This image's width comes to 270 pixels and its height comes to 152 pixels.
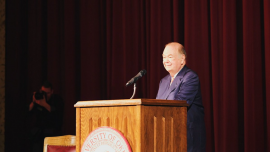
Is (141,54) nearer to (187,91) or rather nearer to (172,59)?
(172,59)

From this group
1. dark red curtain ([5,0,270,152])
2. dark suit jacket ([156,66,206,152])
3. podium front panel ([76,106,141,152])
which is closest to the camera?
podium front panel ([76,106,141,152])

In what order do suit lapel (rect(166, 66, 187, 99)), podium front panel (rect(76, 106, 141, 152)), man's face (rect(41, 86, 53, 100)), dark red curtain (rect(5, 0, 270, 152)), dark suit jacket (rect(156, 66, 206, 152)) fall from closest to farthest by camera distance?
1. podium front panel (rect(76, 106, 141, 152))
2. dark suit jacket (rect(156, 66, 206, 152))
3. suit lapel (rect(166, 66, 187, 99))
4. dark red curtain (rect(5, 0, 270, 152))
5. man's face (rect(41, 86, 53, 100))

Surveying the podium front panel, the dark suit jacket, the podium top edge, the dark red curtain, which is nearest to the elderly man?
the dark suit jacket

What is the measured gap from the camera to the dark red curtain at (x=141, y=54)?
3514 millimetres

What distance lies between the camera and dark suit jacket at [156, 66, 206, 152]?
2.38 metres

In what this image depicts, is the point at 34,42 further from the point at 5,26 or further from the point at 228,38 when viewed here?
the point at 228,38

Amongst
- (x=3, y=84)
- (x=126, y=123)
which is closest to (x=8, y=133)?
(x=3, y=84)

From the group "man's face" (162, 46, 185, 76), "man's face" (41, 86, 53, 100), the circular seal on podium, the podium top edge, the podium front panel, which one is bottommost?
the circular seal on podium

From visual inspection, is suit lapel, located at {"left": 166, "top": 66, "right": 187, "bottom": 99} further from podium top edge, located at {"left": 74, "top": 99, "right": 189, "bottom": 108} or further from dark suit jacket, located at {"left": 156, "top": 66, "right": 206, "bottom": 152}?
podium top edge, located at {"left": 74, "top": 99, "right": 189, "bottom": 108}

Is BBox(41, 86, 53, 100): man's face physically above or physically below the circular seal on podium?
above

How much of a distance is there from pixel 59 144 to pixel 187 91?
101cm

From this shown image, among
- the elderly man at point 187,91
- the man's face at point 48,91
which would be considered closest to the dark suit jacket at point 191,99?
the elderly man at point 187,91

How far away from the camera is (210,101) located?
383 centimetres

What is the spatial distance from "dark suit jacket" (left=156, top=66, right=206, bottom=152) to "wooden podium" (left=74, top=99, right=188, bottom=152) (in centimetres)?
50
